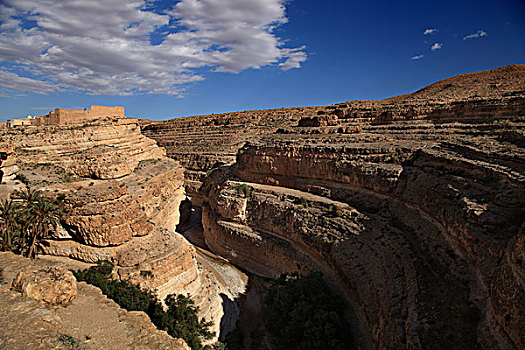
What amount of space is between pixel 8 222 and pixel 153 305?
22.6ft

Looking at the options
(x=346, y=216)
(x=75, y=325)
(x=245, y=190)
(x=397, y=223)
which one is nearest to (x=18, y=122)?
(x=245, y=190)

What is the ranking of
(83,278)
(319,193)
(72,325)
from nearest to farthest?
(72,325) < (83,278) < (319,193)

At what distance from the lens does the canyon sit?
29.9ft

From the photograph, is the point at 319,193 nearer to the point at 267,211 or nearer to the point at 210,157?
the point at 267,211

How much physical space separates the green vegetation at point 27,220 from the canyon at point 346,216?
0.57 meters

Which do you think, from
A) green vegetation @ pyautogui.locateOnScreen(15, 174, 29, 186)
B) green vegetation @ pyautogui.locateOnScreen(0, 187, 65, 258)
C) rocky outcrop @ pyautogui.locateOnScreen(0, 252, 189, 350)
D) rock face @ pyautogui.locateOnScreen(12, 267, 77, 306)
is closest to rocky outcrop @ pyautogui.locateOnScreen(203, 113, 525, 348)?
rocky outcrop @ pyautogui.locateOnScreen(0, 252, 189, 350)

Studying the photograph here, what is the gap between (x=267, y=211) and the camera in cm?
2058

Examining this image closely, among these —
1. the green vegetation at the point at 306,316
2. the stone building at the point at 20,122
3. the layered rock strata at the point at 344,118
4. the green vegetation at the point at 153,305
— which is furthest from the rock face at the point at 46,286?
the stone building at the point at 20,122

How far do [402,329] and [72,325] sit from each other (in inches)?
373

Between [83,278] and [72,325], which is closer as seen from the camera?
[72,325]

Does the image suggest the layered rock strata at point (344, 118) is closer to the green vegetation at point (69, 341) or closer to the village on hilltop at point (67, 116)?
the village on hilltop at point (67, 116)

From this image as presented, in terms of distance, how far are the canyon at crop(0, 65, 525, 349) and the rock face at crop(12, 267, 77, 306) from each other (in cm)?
441

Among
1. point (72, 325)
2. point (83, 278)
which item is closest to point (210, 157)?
point (83, 278)

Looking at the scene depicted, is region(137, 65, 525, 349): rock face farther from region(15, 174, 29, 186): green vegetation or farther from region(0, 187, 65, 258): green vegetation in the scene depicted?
region(15, 174, 29, 186): green vegetation
